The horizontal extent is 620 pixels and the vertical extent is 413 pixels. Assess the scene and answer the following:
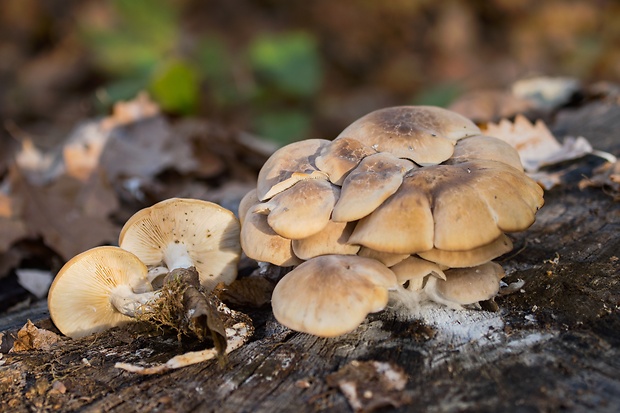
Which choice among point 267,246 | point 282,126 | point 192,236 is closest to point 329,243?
point 267,246

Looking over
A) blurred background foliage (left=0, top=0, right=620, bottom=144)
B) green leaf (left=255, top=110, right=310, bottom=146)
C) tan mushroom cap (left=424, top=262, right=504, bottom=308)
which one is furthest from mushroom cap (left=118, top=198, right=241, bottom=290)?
blurred background foliage (left=0, top=0, right=620, bottom=144)

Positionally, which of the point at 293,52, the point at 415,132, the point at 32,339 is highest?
the point at 293,52

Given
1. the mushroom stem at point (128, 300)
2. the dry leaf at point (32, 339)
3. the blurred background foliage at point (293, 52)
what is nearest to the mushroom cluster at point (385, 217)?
the mushroom stem at point (128, 300)

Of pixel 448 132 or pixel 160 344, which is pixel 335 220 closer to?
pixel 448 132

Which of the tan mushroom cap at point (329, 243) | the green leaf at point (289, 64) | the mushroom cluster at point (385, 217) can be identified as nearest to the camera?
the mushroom cluster at point (385, 217)

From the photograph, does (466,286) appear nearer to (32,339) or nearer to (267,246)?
(267,246)

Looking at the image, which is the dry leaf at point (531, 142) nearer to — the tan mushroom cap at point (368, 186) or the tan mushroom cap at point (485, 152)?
the tan mushroom cap at point (485, 152)
